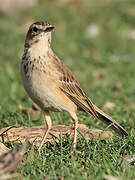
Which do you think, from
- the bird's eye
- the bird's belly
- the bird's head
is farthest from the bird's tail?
the bird's eye

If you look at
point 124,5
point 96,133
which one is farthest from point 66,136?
point 124,5

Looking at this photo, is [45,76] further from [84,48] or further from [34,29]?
[84,48]

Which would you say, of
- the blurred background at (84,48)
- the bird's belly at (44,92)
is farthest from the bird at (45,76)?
the blurred background at (84,48)

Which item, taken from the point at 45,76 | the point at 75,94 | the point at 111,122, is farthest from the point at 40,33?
the point at 111,122

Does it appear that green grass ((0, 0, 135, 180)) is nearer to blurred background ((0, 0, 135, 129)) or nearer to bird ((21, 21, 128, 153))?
blurred background ((0, 0, 135, 129))

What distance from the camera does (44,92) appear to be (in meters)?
6.10

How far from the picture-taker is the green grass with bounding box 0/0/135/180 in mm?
5207

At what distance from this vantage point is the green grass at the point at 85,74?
17.1 ft

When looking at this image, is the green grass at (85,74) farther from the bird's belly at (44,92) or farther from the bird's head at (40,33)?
the bird's head at (40,33)

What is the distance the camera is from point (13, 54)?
44.9 feet

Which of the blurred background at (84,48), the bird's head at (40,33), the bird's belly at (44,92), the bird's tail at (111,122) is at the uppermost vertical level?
the blurred background at (84,48)

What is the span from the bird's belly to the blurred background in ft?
3.85

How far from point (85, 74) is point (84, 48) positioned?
2.79 m

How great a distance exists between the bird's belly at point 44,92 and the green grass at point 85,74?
526 millimetres
